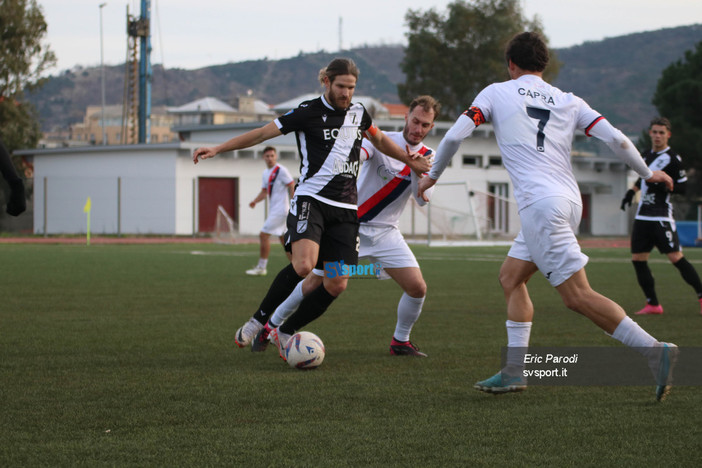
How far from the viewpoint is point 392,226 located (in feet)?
24.2

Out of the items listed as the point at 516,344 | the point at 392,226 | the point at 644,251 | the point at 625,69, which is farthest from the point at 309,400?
the point at 625,69

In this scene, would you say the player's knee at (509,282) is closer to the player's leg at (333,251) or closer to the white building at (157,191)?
the player's leg at (333,251)

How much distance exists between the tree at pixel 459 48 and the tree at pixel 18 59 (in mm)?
27995

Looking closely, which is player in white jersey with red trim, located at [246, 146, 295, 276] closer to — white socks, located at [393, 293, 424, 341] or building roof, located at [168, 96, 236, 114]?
white socks, located at [393, 293, 424, 341]

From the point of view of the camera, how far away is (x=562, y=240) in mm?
4941

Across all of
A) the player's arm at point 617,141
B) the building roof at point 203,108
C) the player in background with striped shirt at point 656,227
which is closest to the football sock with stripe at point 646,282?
the player in background with striped shirt at point 656,227

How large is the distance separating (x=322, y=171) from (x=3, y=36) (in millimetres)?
45942

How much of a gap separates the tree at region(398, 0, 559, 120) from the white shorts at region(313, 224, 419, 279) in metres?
60.6

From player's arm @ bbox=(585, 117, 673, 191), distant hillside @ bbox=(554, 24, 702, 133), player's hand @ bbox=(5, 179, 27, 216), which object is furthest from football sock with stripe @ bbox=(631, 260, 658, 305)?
distant hillside @ bbox=(554, 24, 702, 133)

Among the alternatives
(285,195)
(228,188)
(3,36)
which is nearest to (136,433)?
(285,195)

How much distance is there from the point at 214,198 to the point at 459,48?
32572mm

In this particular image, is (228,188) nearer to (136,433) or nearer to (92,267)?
(92,267)

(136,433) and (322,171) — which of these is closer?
(136,433)

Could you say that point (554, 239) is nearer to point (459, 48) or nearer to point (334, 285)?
point (334, 285)
